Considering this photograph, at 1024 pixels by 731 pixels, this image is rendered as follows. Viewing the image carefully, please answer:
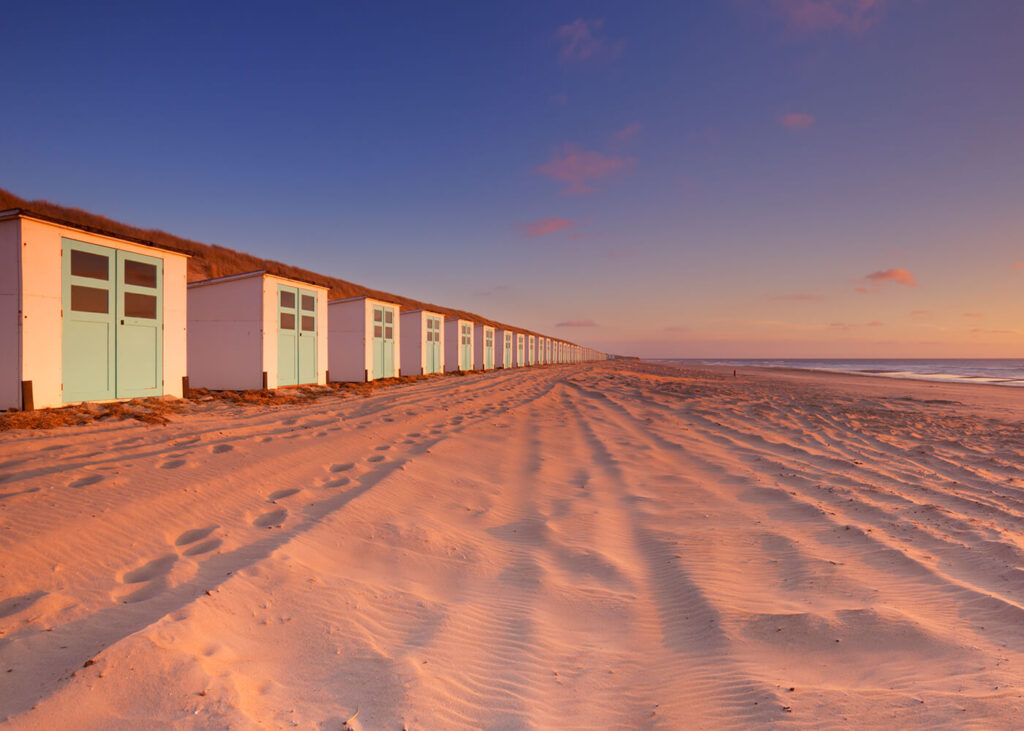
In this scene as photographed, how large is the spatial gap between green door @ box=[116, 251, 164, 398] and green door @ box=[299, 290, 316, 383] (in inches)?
174

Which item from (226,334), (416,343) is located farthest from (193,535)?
(416,343)

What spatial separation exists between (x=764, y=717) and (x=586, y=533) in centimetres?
207

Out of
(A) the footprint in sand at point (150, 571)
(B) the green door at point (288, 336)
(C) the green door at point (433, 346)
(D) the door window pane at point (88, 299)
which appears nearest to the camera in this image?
(A) the footprint in sand at point (150, 571)

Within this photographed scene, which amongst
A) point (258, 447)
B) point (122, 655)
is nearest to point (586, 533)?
point (122, 655)

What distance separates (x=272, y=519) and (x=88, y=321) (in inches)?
287

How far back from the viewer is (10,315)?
7.67 meters

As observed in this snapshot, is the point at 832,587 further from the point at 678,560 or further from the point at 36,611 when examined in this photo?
the point at 36,611

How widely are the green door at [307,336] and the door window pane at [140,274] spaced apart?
4.57 metres

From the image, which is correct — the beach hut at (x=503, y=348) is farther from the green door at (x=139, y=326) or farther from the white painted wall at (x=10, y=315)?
the white painted wall at (x=10, y=315)

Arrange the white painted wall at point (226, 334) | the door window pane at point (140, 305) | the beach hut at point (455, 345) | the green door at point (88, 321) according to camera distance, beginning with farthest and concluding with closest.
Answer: the beach hut at point (455, 345) → the white painted wall at point (226, 334) → the door window pane at point (140, 305) → the green door at point (88, 321)

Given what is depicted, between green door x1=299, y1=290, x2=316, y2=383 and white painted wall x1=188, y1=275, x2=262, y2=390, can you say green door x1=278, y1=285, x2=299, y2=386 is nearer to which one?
green door x1=299, y1=290, x2=316, y2=383

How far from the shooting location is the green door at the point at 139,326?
9.18m

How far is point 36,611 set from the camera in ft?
7.89

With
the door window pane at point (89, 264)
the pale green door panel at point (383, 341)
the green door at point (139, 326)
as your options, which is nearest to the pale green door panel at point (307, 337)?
the pale green door panel at point (383, 341)
